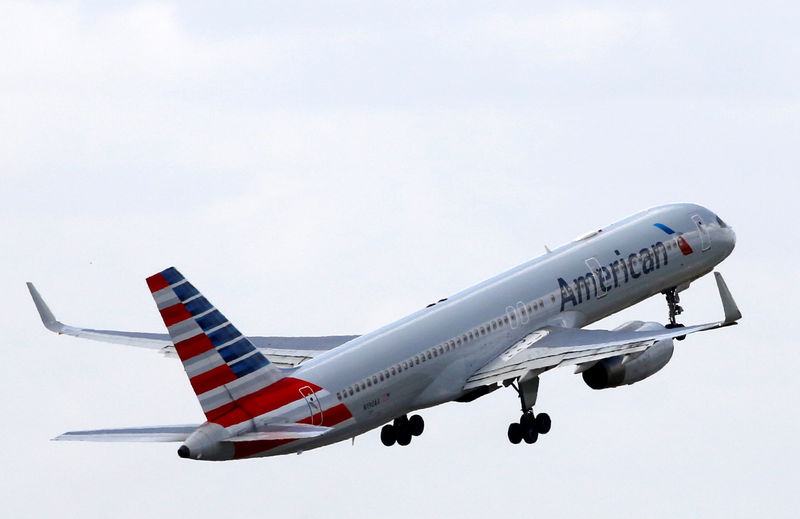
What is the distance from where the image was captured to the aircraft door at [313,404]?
206ft

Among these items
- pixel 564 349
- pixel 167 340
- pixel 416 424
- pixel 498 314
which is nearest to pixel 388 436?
pixel 416 424

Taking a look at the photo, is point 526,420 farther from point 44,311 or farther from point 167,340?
point 44,311

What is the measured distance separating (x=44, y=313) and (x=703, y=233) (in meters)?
27.2

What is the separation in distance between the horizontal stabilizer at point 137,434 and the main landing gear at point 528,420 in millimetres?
14756

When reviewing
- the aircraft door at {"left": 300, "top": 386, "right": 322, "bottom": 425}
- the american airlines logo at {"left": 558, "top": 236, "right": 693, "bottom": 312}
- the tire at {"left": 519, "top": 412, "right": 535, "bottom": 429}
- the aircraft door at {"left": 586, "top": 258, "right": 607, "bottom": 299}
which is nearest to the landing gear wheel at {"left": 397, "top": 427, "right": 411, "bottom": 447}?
the tire at {"left": 519, "top": 412, "right": 535, "bottom": 429}

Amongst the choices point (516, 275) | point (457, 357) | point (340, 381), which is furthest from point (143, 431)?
point (516, 275)

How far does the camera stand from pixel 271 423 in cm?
6128

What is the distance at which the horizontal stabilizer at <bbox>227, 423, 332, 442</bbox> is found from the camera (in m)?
60.3

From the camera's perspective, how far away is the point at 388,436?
7225cm

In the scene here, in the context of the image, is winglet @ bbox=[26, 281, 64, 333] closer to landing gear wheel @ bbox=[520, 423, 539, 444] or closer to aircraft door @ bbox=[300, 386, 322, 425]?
aircraft door @ bbox=[300, 386, 322, 425]

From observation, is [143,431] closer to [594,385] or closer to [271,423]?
[271,423]

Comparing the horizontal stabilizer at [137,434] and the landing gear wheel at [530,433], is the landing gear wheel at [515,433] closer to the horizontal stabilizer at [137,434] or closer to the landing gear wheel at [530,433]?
the landing gear wheel at [530,433]

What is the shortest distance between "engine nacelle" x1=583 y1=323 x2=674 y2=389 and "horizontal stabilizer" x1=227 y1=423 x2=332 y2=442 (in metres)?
13.8

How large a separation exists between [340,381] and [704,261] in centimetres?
2191
